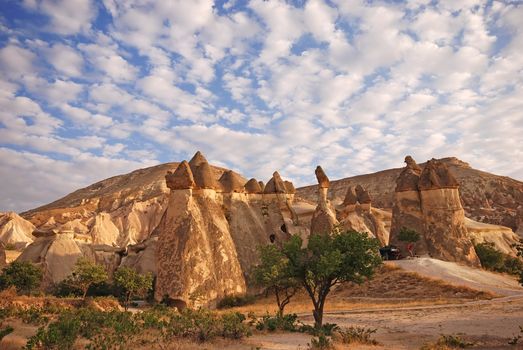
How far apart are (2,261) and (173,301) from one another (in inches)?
836

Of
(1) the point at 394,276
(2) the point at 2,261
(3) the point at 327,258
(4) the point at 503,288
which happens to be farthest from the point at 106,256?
(4) the point at 503,288

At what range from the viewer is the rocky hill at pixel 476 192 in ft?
228

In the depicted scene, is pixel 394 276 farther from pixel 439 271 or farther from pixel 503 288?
pixel 503 288

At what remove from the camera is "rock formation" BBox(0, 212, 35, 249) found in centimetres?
5797

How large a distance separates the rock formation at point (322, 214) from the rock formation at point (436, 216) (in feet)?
22.1

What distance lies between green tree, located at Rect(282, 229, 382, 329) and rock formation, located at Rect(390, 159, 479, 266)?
20.7 meters

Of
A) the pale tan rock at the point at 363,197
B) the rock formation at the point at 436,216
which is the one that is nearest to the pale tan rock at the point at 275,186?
the rock formation at the point at 436,216

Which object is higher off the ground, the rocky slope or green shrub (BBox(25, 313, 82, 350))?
the rocky slope

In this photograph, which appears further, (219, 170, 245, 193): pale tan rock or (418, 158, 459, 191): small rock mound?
(418, 158, 459, 191): small rock mound

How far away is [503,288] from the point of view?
25641mm

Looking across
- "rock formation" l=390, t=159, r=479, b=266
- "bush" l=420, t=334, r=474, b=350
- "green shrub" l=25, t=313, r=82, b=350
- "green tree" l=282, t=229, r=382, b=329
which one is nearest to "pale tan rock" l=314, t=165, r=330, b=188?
"rock formation" l=390, t=159, r=479, b=266

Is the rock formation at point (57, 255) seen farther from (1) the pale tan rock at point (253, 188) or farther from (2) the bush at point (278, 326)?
(2) the bush at point (278, 326)

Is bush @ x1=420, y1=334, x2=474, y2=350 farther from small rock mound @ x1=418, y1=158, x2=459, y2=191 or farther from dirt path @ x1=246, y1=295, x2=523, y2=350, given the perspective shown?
small rock mound @ x1=418, y1=158, x2=459, y2=191

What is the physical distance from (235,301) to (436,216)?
1891 centimetres
